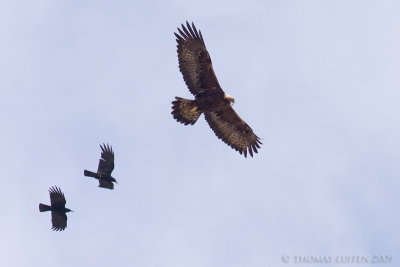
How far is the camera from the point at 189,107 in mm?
32969

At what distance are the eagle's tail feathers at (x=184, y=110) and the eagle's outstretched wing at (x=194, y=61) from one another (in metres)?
0.49

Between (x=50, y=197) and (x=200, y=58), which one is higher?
(x=200, y=58)

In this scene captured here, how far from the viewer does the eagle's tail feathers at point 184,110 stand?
1296 inches

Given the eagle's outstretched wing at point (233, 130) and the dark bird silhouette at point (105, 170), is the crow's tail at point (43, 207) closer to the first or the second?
the dark bird silhouette at point (105, 170)

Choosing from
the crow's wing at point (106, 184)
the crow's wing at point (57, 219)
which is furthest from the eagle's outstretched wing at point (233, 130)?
the crow's wing at point (57, 219)

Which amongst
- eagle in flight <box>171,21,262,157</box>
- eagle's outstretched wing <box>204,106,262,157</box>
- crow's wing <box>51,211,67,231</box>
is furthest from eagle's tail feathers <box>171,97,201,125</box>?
crow's wing <box>51,211,67,231</box>

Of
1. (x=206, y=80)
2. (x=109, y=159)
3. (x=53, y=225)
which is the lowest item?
(x=53, y=225)

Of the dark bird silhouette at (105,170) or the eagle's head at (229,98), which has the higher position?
the eagle's head at (229,98)

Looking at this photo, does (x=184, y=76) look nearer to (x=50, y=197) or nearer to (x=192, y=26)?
(x=192, y=26)

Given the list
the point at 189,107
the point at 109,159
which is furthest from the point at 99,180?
the point at 189,107

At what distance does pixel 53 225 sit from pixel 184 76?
6.60 meters

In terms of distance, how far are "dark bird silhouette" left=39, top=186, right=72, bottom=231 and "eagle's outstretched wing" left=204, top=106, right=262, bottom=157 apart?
18.5 feet

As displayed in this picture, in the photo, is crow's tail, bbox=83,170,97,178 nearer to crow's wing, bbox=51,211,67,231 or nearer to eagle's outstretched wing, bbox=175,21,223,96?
crow's wing, bbox=51,211,67,231

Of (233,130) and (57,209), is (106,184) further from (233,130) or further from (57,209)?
(233,130)
